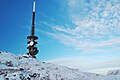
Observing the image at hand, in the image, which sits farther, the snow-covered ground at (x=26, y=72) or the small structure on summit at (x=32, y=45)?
the small structure on summit at (x=32, y=45)

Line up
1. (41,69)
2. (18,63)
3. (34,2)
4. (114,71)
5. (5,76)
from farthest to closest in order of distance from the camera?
(34,2) < (114,71) < (18,63) < (41,69) < (5,76)

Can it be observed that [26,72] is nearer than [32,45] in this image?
Yes

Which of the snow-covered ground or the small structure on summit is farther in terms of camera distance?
the small structure on summit

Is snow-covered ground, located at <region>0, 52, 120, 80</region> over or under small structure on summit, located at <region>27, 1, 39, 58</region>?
under

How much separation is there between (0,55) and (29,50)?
168 ft

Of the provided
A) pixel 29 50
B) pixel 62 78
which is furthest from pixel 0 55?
pixel 29 50

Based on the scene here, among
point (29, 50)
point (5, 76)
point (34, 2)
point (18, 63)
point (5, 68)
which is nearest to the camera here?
point (5, 76)

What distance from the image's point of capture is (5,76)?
75.7 feet

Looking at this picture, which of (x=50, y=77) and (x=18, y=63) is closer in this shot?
(x=50, y=77)

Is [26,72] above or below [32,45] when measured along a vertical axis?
below

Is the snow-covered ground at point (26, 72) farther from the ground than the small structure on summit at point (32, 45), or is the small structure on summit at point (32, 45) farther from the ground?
the small structure on summit at point (32, 45)

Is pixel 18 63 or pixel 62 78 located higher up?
pixel 18 63

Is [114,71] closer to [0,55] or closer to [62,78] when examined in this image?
[62,78]

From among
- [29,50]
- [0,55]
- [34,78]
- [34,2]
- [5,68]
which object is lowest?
[34,78]
